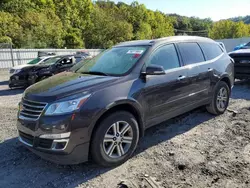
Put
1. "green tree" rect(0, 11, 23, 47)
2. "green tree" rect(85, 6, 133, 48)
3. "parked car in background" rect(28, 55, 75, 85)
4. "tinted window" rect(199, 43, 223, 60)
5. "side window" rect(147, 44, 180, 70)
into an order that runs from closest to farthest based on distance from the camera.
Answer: "side window" rect(147, 44, 180, 70) → "tinted window" rect(199, 43, 223, 60) → "parked car in background" rect(28, 55, 75, 85) → "green tree" rect(0, 11, 23, 47) → "green tree" rect(85, 6, 133, 48)

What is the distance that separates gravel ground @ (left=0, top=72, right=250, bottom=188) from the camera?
3.15m

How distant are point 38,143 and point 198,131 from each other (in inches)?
116

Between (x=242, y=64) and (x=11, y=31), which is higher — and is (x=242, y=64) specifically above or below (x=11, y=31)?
below

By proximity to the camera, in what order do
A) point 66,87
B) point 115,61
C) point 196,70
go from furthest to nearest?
1. point 196,70
2. point 115,61
3. point 66,87

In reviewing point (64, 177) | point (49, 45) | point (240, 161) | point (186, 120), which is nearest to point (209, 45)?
point (186, 120)

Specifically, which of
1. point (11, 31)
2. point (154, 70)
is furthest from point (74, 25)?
point (154, 70)

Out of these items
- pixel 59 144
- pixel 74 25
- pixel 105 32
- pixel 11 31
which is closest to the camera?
pixel 59 144

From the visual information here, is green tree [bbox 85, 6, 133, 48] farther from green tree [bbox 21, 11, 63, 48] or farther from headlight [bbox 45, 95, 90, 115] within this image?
headlight [bbox 45, 95, 90, 115]

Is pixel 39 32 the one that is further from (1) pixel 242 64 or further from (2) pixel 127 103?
(2) pixel 127 103

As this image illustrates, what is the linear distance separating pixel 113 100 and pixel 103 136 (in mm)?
501

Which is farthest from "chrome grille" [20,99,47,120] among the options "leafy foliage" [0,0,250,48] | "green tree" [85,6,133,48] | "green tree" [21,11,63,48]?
"green tree" [85,6,133,48]

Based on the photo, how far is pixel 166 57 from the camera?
4.29 meters

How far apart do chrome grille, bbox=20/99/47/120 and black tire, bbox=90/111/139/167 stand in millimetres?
775

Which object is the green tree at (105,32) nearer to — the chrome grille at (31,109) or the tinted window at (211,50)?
the tinted window at (211,50)
